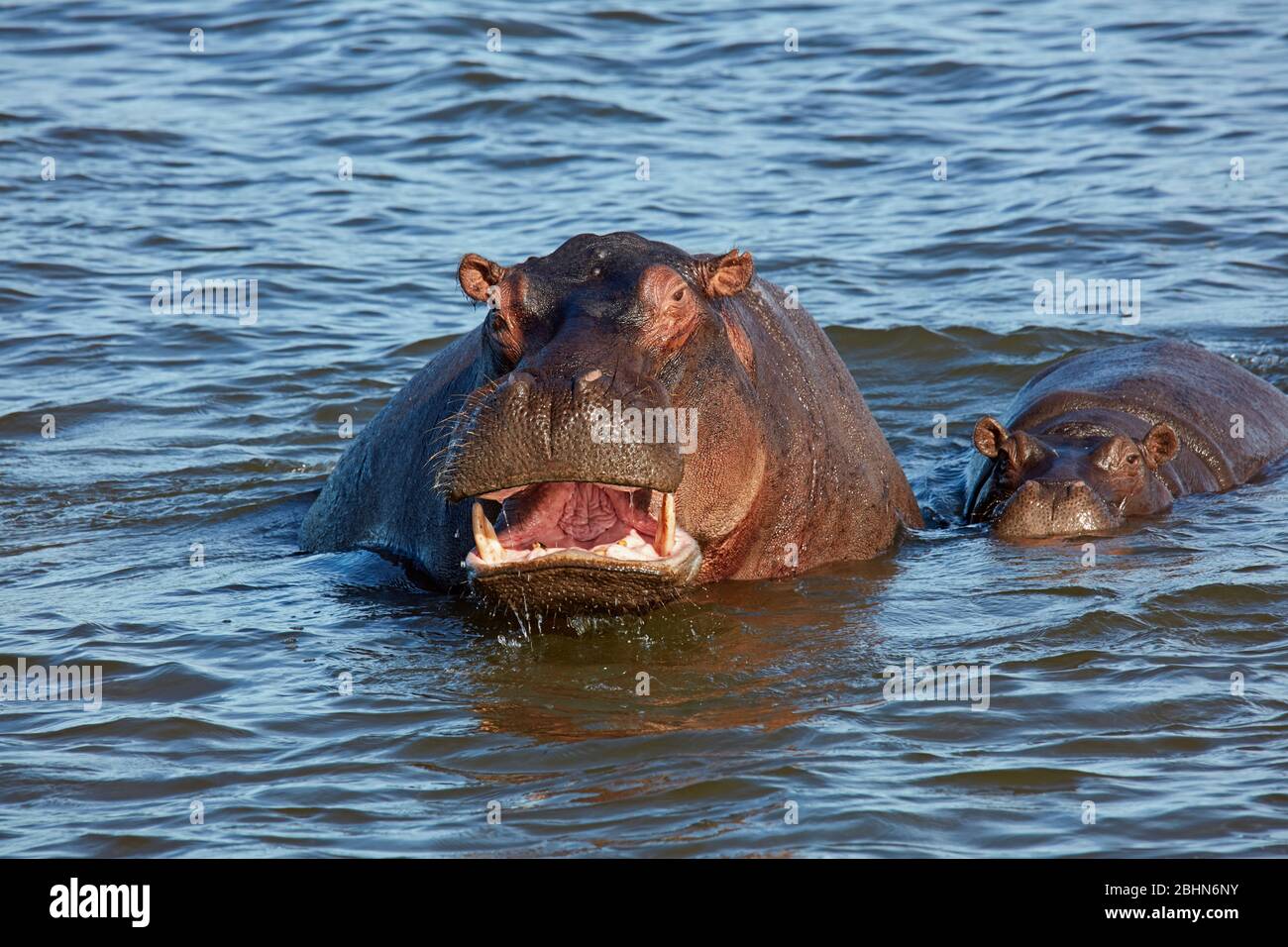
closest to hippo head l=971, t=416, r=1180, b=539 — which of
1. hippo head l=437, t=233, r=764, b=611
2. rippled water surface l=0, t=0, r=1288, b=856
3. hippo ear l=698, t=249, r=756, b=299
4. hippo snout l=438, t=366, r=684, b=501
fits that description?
rippled water surface l=0, t=0, r=1288, b=856

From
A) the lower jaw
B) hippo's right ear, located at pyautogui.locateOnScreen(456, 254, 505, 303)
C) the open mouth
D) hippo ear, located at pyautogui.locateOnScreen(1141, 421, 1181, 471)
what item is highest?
hippo's right ear, located at pyautogui.locateOnScreen(456, 254, 505, 303)

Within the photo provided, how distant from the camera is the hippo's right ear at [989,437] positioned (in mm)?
9766

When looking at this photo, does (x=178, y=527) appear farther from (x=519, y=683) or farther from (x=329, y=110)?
(x=329, y=110)

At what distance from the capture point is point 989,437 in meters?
9.87

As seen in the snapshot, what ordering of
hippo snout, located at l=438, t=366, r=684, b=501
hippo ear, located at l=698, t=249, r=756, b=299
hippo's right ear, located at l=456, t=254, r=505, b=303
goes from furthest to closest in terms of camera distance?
hippo ear, located at l=698, t=249, r=756, b=299 → hippo's right ear, located at l=456, t=254, r=505, b=303 → hippo snout, located at l=438, t=366, r=684, b=501

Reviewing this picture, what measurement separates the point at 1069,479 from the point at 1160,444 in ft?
2.31

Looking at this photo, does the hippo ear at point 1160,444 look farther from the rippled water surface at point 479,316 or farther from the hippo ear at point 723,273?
the hippo ear at point 723,273

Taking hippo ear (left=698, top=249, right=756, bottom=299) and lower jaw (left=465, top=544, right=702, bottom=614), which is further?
hippo ear (left=698, top=249, right=756, bottom=299)

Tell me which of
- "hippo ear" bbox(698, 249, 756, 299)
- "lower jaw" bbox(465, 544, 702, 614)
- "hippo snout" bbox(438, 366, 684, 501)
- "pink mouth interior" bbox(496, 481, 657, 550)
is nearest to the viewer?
"hippo snout" bbox(438, 366, 684, 501)

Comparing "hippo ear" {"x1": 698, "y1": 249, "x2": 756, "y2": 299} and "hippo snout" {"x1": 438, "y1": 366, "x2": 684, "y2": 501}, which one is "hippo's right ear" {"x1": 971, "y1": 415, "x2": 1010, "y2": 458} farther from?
"hippo snout" {"x1": 438, "y1": 366, "x2": 684, "y2": 501}

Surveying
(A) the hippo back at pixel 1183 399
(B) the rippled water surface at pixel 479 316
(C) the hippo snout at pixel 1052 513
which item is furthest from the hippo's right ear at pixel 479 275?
(A) the hippo back at pixel 1183 399

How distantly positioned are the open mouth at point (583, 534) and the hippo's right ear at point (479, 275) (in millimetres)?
815

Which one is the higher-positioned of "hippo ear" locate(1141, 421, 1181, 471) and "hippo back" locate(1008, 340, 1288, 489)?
"hippo back" locate(1008, 340, 1288, 489)

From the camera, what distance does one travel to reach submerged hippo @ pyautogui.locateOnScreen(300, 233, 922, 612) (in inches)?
267
